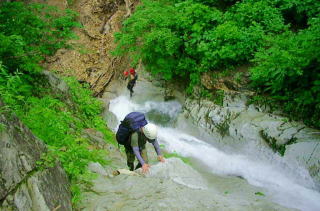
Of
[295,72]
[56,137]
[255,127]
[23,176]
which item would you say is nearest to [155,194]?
[23,176]

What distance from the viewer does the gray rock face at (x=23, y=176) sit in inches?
119

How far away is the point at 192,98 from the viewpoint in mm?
12125

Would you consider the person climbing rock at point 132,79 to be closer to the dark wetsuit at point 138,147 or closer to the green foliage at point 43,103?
the green foliage at point 43,103

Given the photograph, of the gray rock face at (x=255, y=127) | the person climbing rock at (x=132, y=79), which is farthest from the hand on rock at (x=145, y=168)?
the person climbing rock at (x=132, y=79)

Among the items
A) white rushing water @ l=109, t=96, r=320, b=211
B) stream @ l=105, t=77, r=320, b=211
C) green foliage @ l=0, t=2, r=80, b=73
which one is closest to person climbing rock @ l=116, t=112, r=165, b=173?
stream @ l=105, t=77, r=320, b=211

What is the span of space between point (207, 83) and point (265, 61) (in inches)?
117

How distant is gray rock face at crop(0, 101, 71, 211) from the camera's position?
119 inches

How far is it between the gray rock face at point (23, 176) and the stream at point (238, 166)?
139 inches

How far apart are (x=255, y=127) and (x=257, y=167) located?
130 centimetres

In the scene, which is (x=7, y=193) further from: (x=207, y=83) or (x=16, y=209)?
(x=207, y=83)

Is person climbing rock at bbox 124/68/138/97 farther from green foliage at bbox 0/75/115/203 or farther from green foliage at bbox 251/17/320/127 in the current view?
green foliage at bbox 251/17/320/127

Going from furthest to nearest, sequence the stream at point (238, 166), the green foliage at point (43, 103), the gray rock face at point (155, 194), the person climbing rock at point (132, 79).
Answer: the person climbing rock at point (132, 79)
the stream at point (238, 166)
the green foliage at point (43, 103)
the gray rock face at point (155, 194)

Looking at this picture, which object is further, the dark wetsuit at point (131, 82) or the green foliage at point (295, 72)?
the dark wetsuit at point (131, 82)

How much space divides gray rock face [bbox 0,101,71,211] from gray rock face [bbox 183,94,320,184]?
6.65 metres
